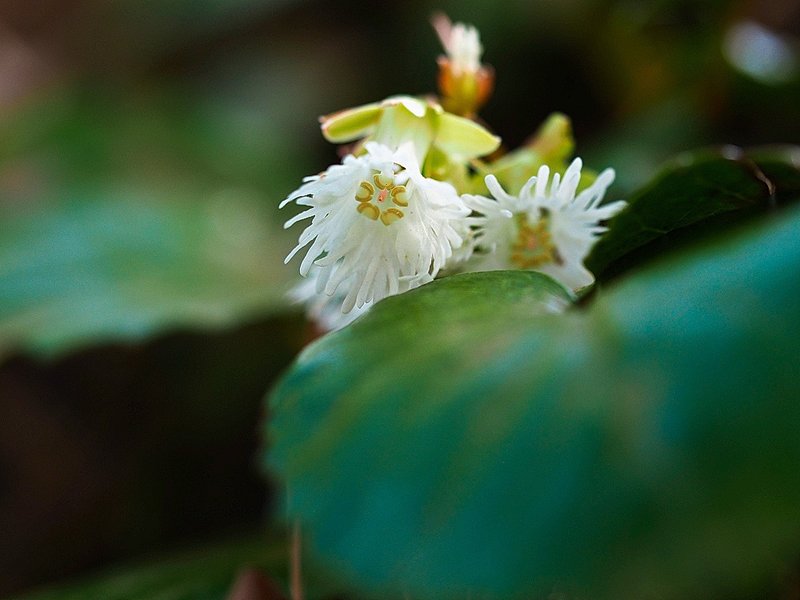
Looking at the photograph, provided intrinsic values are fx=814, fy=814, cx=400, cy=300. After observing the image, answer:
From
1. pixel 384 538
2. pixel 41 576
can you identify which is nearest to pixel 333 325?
pixel 384 538

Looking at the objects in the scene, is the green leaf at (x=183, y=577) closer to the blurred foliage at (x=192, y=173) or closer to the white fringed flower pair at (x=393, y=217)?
the blurred foliage at (x=192, y=173)

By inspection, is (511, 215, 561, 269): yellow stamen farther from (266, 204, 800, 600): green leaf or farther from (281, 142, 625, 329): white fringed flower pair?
(266, 204, 800, 600): green leaf

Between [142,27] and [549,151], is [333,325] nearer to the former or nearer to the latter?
[549,151]

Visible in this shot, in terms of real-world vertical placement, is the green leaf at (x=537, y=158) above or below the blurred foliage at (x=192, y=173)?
below

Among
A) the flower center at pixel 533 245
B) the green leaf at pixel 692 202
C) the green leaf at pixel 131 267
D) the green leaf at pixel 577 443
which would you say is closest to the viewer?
the green leaf at pixel 577 443

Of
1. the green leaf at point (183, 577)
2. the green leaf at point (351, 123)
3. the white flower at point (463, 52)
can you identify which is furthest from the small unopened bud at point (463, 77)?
the green leaf at point (183, 577)
